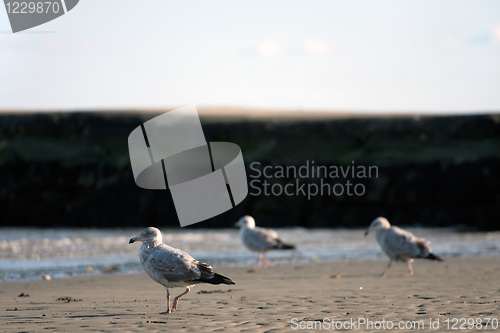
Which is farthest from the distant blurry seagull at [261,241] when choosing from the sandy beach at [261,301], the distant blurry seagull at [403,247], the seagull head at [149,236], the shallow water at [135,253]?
the seagull head at [149,236]

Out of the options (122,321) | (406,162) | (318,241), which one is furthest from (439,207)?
(122,321)

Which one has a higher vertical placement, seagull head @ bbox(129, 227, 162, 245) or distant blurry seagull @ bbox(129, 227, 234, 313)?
seagull head @ bbox(129, 227, 162, 245)

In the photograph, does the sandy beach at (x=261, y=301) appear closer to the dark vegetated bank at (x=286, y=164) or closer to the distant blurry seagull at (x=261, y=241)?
the distant blurry seagull at (x=261, y=241)

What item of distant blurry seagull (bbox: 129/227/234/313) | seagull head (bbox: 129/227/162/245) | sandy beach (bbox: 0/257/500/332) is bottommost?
sandy beach (bbox: 0/257/500/332)

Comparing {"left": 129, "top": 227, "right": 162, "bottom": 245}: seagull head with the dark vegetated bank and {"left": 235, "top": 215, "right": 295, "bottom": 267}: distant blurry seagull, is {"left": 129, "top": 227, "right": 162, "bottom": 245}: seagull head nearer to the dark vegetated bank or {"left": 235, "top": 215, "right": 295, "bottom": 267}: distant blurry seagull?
{"left": 235, "top": 215, "right": 295, "bottom": 267}: distant blurry seagull

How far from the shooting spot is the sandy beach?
805 centimetres

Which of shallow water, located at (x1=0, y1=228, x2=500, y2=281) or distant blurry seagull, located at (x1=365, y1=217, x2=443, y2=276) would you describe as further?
shallow water, located at (x1=0, y1=228, x2=500, y2=281)

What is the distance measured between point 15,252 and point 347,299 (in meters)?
12.7

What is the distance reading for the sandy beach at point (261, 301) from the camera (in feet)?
26.4

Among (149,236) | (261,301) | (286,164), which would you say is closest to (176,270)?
(149,236)

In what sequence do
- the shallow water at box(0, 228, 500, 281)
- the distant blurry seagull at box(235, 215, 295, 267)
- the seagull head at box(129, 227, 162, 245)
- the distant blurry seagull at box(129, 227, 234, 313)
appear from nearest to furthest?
1. the distant blurry seagull at box(129, 227, 234, 313)
2. the seagull head at box(129, 227, 162, 245)
3. the shallow water at box(0, 228, 500, 281)
4. the distant blurry seagull at box(235, 215, 295, 267)

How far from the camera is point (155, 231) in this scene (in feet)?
30.9

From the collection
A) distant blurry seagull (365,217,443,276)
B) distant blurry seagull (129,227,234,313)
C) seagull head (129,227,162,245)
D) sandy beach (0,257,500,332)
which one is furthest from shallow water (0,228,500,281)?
distant blurry seagull (129,227,234,313)

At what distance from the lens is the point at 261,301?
983cm
